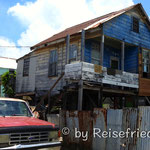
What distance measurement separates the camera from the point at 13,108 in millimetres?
6844

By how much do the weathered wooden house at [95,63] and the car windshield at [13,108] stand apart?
16.3 ft

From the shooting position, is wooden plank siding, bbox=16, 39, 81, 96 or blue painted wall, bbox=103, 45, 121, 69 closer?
wooden plank siding, bbox=16, 39, 81, 96

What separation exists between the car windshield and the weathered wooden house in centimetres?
498

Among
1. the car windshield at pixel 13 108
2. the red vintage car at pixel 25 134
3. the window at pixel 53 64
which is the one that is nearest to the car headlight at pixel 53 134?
the red vintage car at pixel 25 134

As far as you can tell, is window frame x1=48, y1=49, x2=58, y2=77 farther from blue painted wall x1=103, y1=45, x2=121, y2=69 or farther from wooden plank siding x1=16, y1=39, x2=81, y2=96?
blue painted wall x1=103, y1=45, x2=121, y2=69

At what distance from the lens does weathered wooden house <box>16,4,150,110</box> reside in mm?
12672

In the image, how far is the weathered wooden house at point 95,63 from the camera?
12.7m

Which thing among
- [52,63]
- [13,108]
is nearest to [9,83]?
[52,63]

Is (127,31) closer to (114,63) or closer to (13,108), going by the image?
(114,63)

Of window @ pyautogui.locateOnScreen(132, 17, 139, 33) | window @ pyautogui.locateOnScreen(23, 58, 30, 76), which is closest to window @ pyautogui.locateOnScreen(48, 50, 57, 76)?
window @ pyautogui.locateOnScreen(23, 58, 30, 76)

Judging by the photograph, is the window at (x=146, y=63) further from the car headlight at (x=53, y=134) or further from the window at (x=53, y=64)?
the car headlight at (x=53, y=134)

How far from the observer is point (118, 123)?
766 centimetres

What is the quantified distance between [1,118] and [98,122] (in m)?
3.62

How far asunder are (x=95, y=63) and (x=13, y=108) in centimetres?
873
